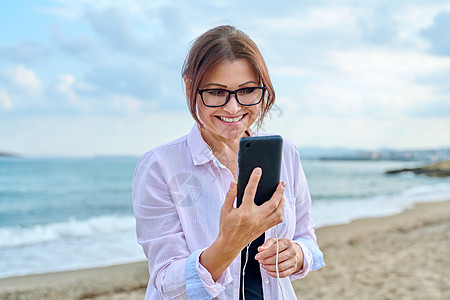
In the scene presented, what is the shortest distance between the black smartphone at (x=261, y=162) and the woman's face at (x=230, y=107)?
23 centimetres

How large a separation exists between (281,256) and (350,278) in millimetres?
5279

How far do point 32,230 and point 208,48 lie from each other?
1304 cm

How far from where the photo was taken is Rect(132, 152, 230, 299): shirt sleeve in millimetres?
1398

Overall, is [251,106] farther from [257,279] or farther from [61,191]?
[61,191]

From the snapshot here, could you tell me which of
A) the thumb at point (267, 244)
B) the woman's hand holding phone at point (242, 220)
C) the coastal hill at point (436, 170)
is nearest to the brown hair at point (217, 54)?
the woman's hand holding phone at point (242, 220)

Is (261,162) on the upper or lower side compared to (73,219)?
upper

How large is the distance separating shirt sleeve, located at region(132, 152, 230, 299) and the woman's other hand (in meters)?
0.15

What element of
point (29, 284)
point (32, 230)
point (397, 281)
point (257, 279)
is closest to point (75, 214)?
point (32, 230)

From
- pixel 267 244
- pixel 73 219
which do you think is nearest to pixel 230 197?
pixel 267 244

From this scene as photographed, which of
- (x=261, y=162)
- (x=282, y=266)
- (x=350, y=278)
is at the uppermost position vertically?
(x=261, y=162)

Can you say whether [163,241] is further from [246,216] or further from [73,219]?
[73,219]

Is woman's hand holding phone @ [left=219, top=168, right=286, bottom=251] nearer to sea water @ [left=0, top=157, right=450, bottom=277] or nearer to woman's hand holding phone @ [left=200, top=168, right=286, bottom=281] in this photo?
woman's hand holding phone @ [left=200, top=168, right=286, bottom=281]

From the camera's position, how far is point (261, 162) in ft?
4.44

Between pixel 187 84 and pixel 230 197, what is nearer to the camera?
pixel 230 197
